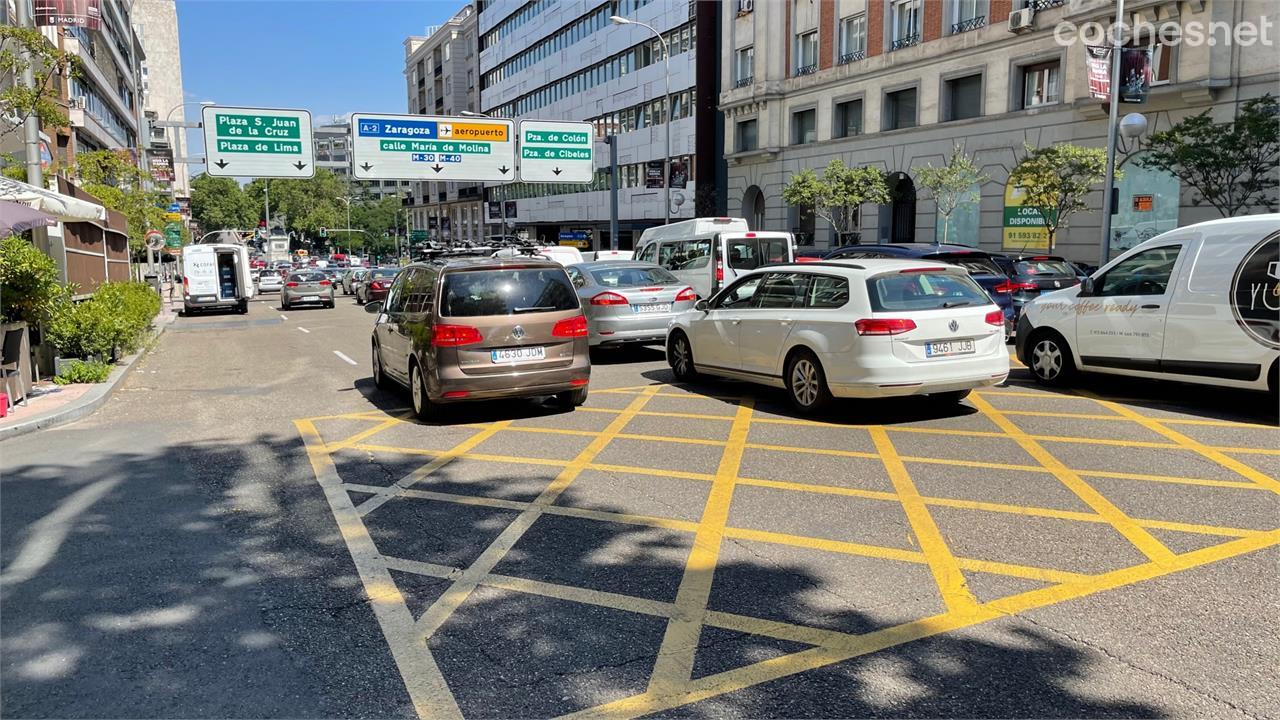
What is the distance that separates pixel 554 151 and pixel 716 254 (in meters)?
11.5

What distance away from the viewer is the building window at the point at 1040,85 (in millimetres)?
27875

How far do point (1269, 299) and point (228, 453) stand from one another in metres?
9.38

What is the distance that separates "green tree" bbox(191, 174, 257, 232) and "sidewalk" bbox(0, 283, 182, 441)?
4723 inches

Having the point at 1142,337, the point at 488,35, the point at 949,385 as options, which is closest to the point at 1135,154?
the point at 1142,337

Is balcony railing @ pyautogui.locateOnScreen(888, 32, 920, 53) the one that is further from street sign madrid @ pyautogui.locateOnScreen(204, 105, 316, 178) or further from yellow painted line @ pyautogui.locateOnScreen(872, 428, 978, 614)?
yellow painted line @ pyautogui.locateOnScreen(872, 428, 978, 614)

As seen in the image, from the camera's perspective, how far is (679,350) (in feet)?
37.9

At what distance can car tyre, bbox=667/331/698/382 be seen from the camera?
1131 centimetres

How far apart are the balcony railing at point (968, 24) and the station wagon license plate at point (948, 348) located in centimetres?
2466

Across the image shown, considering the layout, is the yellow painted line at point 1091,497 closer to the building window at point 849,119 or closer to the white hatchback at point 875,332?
the white hatchback at point 875,332

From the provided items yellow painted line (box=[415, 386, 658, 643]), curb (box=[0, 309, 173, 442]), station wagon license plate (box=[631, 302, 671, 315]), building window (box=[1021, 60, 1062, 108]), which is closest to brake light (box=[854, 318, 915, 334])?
yellow painted line (box=[415, 386, 658, 643])

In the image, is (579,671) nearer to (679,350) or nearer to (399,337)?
(399,337)

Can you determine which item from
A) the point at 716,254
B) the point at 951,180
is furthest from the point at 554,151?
the point at 951,180

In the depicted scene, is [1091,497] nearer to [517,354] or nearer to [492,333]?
[517,354]

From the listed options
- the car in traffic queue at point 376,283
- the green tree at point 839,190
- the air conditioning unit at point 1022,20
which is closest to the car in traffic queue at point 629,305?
the air conditioning unit at point 1022,20
